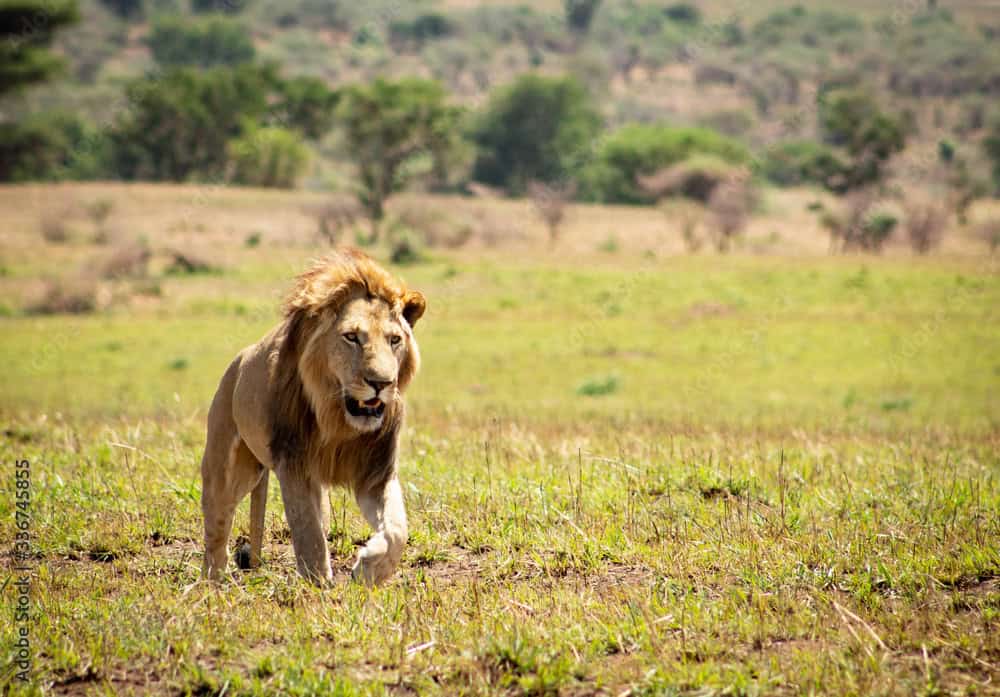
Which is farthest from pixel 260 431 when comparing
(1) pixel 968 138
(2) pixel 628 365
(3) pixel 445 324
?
(1) pixel 968 138

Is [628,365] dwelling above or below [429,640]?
below

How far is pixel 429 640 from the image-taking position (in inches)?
191

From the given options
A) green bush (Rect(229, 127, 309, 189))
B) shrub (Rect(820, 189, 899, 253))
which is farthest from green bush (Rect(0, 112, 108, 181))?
shrub (Rect(820, 189, 899, 253))

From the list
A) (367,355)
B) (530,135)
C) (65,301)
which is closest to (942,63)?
(530,135)

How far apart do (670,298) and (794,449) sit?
2302 centimetres

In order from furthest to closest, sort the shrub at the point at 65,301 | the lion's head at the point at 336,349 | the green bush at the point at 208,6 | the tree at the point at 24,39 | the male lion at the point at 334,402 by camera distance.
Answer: the green bush at the point at 208,6 < the tree at the point at 24,39 < the shrub at the point at 65,301 < the lion's head at the point at 336,349 < the male lion at the point at 334,402

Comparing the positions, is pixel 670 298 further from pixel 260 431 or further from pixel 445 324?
pixel 260 431

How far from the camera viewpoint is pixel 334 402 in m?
5.73

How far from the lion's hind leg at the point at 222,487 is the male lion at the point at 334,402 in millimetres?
15

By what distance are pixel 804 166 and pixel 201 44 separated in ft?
230

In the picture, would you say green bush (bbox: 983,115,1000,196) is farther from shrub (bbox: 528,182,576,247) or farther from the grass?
the grass

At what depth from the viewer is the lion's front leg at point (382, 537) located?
5.41 meters

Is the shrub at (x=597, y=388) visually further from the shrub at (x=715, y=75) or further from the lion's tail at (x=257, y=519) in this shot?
the shrub at (x=715, y=75)

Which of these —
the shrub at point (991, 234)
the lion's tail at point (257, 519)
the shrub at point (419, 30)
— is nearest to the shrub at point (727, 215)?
the shrub at point (991, 234)
